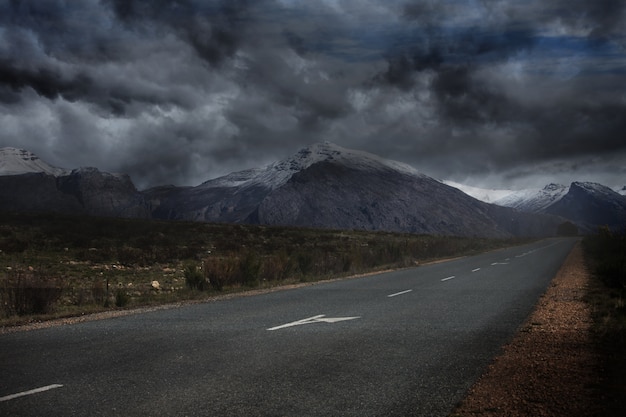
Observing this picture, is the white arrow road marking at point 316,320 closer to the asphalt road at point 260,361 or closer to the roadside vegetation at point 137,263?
the asphalt road at point 260,361

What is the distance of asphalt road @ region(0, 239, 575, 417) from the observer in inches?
187

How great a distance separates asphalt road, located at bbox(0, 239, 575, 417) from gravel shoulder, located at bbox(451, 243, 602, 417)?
24 cm

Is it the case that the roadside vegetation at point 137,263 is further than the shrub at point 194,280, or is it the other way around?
the shrub at point 194,280

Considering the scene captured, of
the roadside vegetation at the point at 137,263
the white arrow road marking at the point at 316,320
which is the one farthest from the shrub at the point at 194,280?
the white arrow road marking at the point at 316,320

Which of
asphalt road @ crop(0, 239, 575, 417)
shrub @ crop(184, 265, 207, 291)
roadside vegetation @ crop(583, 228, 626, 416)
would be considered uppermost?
shrub @ crop(184, 265, 207, 291)

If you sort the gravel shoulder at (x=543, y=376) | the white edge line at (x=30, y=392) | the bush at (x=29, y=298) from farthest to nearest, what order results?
the bush at (x=29, y=298)
the white edge line at (x=30, y=392)
the gravel shoulder at (x=543, y=376)

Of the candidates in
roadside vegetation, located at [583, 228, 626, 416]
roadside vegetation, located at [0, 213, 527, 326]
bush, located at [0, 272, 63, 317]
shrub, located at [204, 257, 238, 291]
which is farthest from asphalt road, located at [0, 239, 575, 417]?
shrub, located at [204, 257, 238, 291]

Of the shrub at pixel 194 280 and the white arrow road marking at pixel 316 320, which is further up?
the shrub at pixel 194 280

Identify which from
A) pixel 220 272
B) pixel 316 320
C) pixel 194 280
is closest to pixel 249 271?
pixel 220 272

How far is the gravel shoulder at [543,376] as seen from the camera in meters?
4.70

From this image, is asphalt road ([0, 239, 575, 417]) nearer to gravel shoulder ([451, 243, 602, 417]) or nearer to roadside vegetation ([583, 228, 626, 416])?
gravel shoulder ([451, 243, 602, 417])

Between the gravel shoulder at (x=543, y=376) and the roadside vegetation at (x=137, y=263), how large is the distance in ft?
31.4

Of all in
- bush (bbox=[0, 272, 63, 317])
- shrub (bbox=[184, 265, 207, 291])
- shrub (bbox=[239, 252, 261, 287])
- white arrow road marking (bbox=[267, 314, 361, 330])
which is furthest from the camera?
shrub (bbox=[239, 252, 261, 287])

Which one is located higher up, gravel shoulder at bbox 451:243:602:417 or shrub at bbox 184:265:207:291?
shrub at bbox 184:265:207:291
